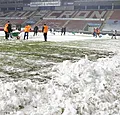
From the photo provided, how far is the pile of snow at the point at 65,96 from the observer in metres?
4.31

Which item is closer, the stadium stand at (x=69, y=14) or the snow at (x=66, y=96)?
the snow at (x=66, y=96)

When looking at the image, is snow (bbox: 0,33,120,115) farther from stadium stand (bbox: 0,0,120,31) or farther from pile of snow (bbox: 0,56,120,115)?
stadium stand (bbox: 0,0,120,31)

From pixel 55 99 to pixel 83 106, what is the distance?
57 cm

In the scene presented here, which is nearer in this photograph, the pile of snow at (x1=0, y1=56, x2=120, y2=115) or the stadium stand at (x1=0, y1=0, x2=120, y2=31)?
the pile of snow at (x1=0, y1=56, x2=120, y2=115)

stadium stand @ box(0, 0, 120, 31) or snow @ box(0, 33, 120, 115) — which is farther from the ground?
stadium stand @ box(0, 0, 120, 31)

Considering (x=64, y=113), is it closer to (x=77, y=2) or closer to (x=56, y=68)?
(x=56, y=68)

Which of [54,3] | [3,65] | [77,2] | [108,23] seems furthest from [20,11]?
[3,65]

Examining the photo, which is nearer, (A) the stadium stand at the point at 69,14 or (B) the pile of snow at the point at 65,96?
(B) the pile of snow at the point at 65,96

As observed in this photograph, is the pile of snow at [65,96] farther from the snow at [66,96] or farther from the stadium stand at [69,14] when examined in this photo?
the stadium stand at [69,14]

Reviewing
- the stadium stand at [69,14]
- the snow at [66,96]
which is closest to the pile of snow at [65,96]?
the snow at [66,96]

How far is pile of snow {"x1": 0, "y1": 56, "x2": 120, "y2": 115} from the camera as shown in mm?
4312

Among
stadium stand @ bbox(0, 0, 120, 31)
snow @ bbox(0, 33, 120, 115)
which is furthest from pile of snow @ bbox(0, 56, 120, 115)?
stadium stand @ bbox(0, 0, 120, 31)

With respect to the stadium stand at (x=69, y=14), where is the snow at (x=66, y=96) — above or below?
below

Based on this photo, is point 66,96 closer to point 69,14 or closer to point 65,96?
point 65,96
